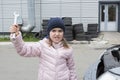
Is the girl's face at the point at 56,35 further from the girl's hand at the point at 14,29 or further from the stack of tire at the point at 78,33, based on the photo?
the stack of tire at the point at 78,33

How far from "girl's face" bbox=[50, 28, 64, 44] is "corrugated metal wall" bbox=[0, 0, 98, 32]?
84.0 feet

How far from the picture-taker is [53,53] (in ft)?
13.0

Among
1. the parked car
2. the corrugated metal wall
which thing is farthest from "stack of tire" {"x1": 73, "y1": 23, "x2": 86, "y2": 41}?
the parked car

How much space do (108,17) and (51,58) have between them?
31.2 metres

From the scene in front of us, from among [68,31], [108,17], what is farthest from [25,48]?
[108,17]

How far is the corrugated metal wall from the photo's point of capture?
2956cm

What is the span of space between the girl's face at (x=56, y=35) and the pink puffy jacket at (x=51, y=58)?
65mm

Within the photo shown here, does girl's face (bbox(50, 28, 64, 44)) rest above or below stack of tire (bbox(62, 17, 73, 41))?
above

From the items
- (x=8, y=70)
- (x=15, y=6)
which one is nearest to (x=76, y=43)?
(x=15, y=6)

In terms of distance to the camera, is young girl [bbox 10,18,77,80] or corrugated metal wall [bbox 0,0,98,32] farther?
corrugated metal wall [bbox 0,0,98,32]

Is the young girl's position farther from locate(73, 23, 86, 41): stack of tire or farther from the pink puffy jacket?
locate(73, 23, 86, 41): stack of tire

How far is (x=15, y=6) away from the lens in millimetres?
30078

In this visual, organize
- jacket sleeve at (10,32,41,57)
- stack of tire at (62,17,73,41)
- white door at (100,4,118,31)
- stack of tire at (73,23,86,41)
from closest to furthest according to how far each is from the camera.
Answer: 1. jacket sleeve at (10,32,41,57)
2. stack of tire at (73,23,86,41)
3. stack of tire at (62,17,73,41)
4. white door at (100,4,118,31)

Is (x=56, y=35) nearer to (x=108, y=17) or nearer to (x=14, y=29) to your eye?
(x=14, y=29)
